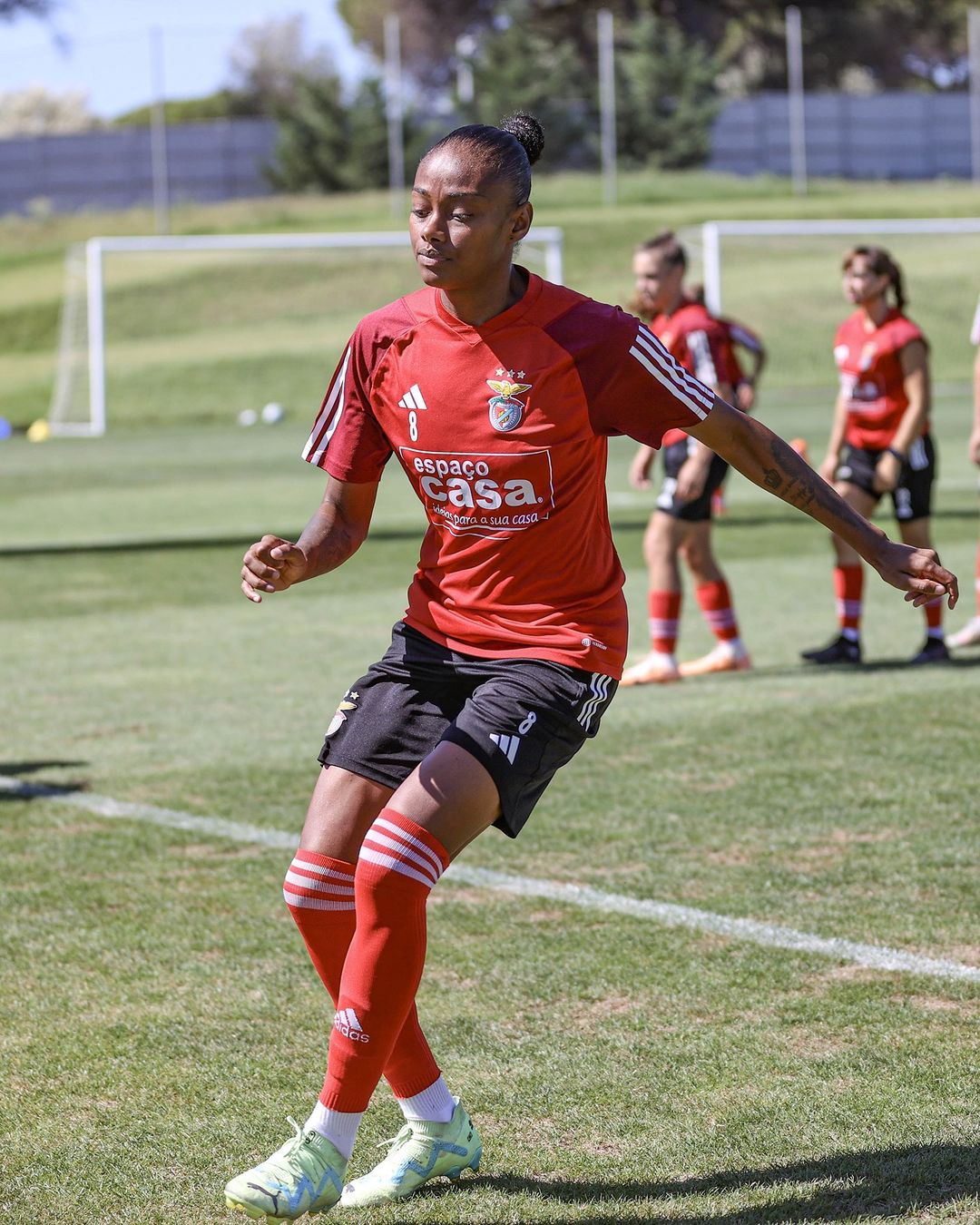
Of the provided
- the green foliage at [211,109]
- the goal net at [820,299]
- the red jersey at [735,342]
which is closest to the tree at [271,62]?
the green foliage at [211,109]

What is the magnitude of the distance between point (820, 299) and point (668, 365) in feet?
125

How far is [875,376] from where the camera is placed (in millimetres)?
10375

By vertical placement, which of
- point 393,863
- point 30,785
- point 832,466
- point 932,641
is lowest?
point 932,641

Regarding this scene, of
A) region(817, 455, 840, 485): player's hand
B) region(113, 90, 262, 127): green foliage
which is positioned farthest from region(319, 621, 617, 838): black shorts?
region(113, 90, 262, 127): green foliage

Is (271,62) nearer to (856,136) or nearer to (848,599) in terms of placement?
(856,136)

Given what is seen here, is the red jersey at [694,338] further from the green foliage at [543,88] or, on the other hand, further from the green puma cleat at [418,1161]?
the green foliage at [543,88]

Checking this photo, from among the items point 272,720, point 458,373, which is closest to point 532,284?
point 458,373

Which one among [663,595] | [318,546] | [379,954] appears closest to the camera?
[379,954]

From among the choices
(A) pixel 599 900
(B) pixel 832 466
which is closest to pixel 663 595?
(B) pixel 832 466

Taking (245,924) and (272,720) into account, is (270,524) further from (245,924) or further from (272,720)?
(245,924)

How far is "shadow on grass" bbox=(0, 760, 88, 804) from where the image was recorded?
7434 millimetres

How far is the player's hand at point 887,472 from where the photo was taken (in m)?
10.2

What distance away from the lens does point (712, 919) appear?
5.59 metres

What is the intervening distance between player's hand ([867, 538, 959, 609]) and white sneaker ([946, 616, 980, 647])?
702cm
